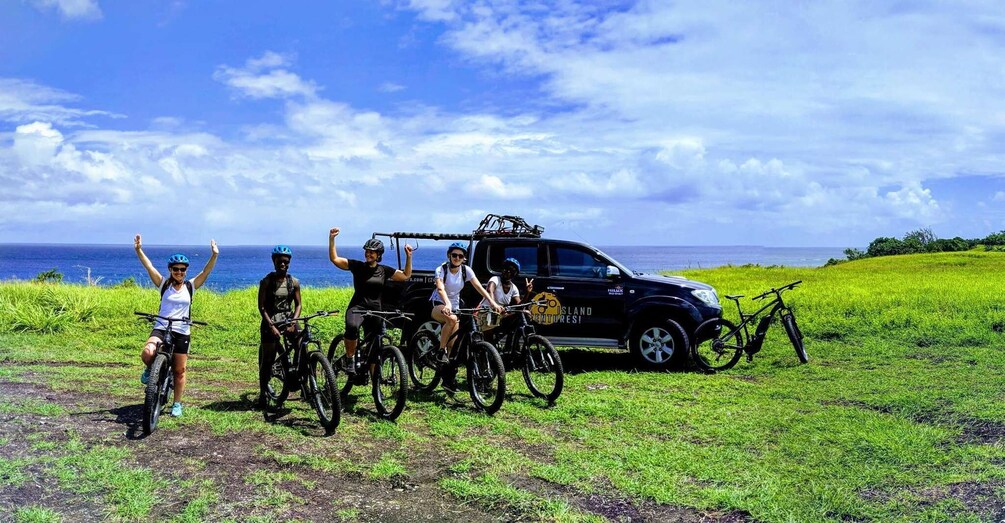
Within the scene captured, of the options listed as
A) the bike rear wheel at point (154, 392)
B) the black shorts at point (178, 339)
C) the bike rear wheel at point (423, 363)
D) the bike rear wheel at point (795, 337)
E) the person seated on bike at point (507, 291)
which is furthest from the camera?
the bike rear wheel at point (795, 337)

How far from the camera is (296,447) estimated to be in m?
7.08

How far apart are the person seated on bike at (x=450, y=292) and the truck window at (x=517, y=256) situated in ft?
8.66

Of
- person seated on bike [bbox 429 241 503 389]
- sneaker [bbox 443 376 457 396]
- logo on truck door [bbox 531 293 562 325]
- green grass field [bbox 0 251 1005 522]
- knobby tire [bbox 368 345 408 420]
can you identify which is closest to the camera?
green grass field [bbox 0 251 1005 522]

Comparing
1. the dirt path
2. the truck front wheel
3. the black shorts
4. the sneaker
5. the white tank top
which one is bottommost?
the dirt path

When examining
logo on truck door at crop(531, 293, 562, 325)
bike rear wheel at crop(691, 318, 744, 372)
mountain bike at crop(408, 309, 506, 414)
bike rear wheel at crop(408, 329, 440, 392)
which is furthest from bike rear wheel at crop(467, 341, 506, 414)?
bike rear wheel at crop(691, 318, 744, 372)

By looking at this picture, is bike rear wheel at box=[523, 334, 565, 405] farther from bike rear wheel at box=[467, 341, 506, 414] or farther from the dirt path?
the dirt path

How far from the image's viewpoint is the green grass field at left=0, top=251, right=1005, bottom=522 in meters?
5.60

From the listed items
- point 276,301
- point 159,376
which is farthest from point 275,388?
point 159,376

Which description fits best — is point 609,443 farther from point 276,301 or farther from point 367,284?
point 276,301

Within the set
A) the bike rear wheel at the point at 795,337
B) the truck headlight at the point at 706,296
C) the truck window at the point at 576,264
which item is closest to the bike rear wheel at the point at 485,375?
the truck window at the point at 576,264

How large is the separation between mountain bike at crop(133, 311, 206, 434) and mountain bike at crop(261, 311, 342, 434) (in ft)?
3.46

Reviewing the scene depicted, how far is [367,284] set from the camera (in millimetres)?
8820

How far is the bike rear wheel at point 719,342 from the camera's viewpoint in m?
11.6

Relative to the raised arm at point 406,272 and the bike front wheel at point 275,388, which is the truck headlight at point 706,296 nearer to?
the raised arm at point 406,272
